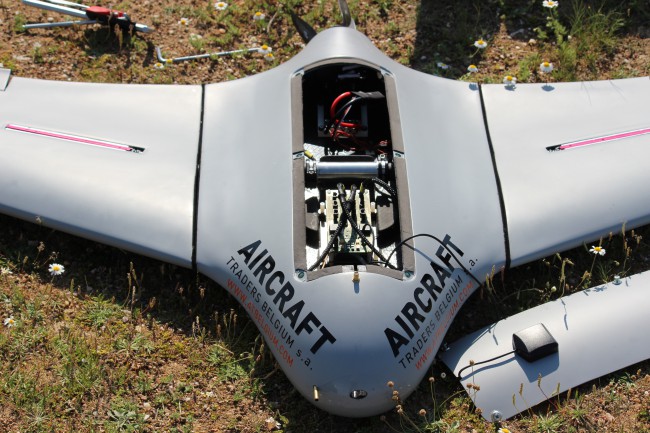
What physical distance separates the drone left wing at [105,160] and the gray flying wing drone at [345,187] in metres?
0.02

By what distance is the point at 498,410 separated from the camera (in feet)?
25.1

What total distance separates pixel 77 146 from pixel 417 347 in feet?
11.8

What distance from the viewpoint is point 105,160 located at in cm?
855

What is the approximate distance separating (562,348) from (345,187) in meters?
2.27

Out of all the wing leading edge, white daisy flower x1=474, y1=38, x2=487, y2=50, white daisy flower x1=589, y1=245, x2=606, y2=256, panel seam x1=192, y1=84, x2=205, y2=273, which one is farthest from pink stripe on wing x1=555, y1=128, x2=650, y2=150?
panel seam x1=192, y1=84, x2=205, y2=273

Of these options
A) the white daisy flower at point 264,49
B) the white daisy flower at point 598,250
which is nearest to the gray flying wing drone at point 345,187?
the white daisy flower at point 598,250

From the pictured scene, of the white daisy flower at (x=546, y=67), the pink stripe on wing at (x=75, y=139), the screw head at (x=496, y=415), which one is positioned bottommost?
the screw head at (x=496, y=415)

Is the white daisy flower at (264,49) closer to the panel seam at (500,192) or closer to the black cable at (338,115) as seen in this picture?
the black cable at (338,115)

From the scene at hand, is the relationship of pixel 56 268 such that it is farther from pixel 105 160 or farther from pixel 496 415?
pixel 496 415

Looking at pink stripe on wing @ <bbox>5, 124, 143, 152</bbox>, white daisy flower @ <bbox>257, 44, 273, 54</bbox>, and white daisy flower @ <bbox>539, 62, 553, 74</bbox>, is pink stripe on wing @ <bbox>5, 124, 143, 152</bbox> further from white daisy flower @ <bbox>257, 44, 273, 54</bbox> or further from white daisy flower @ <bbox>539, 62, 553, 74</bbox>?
white daisy flower @ <bbox>539, 62, 553, 74</bbox>

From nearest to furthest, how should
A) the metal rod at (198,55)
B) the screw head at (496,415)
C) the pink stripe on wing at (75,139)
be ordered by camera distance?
the screw head at (496,415) → the pink stripe on wing at (75,139) → the metal rod at (198,55)

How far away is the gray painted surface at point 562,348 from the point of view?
7.65 m

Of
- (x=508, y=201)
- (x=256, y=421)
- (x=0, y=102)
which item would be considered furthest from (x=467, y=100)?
(x=0, y=102)

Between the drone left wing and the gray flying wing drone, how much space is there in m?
0.02
